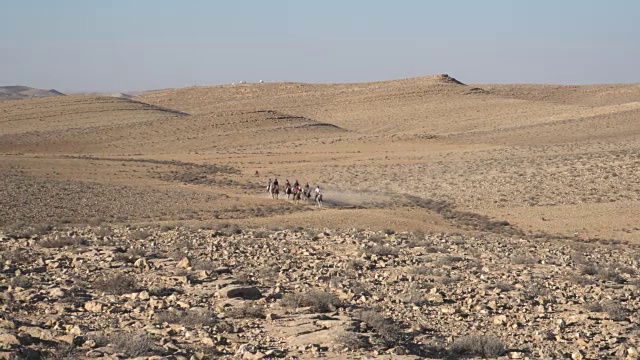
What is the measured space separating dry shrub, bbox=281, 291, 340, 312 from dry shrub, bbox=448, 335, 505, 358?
2467 millimetres

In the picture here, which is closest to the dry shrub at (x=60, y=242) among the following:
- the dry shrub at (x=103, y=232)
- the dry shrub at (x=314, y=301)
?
the dry shrub at (x=103, y=232)

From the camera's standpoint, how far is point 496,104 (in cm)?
11181

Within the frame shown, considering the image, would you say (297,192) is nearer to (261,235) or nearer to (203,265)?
(261,235)

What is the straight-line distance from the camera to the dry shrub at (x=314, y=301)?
12500 mm

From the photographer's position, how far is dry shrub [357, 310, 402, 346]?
10862 millimetres

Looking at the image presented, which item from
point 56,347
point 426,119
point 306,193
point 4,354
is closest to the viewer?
point 4,354

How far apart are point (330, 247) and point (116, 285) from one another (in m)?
7.49

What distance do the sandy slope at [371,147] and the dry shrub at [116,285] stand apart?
50.9 feet

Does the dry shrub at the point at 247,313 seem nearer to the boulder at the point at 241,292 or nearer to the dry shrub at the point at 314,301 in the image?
the dry shrub at the point at 314,301

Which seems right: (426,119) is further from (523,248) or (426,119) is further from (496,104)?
(523,248)

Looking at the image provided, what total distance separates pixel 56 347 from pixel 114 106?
331 ft

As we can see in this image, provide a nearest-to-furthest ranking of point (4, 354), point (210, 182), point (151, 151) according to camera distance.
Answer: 1. point (4, 354)
2. point (210, 182)
3. point (151, 151)

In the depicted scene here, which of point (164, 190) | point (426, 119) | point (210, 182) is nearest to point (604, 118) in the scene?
point (426, 119)

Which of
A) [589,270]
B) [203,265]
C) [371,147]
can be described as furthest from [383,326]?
[371,147]
